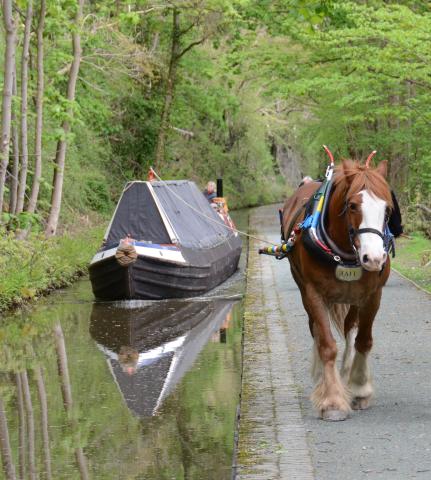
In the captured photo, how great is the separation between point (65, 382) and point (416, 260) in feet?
44.4

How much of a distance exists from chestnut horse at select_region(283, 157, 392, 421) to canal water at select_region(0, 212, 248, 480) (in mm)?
929

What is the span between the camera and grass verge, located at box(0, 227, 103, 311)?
60.1 feet

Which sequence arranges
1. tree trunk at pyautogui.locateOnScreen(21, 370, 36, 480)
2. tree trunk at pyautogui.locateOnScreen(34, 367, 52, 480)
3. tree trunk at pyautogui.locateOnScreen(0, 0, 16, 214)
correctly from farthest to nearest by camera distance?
tree trunk at pyautogui.locateOnScreen(0, 0, 16, 214) → tree trunk at pyautogui.locateOnScreen(34, 367, 52, 480) → tree trunk at pyautogui.locateOnScreen(21, 370, 36, 480)

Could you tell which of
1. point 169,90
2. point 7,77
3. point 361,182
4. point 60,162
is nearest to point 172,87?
point 169,90

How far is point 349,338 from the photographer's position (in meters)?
9.92

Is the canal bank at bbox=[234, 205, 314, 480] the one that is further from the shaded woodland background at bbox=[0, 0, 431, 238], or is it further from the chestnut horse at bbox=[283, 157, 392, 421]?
the shaded woodland background at bbox=[0, 0, 431, 238]

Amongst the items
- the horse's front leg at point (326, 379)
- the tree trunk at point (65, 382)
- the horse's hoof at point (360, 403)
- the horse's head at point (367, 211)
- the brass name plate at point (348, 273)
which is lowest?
the tree trunk at point (65, 382)

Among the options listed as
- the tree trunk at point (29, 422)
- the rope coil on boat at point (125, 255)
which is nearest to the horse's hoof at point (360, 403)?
the tree trunk at point (29, 422)

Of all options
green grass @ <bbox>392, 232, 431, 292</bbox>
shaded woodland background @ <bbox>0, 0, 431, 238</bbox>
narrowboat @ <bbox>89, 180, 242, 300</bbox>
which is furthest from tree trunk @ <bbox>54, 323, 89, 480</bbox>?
green grass @ <bbox>392, 232, 431, 292</bbox>

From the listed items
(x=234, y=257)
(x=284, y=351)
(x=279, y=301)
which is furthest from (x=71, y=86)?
(x=284, y=351)

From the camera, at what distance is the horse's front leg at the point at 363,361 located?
9125mm

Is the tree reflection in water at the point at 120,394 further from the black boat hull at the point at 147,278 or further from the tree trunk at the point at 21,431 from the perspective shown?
the black boat hull at the point at 147,278

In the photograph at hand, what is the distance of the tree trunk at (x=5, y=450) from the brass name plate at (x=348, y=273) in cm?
282

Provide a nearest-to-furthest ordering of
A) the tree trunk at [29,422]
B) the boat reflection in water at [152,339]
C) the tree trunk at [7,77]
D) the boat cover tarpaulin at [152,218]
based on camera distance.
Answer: the tree trunk at [29,422] → the boat reflection in water at [152,339] → the tree trunk at [7,77] → the boat cover tarpaulin at [152,218]
